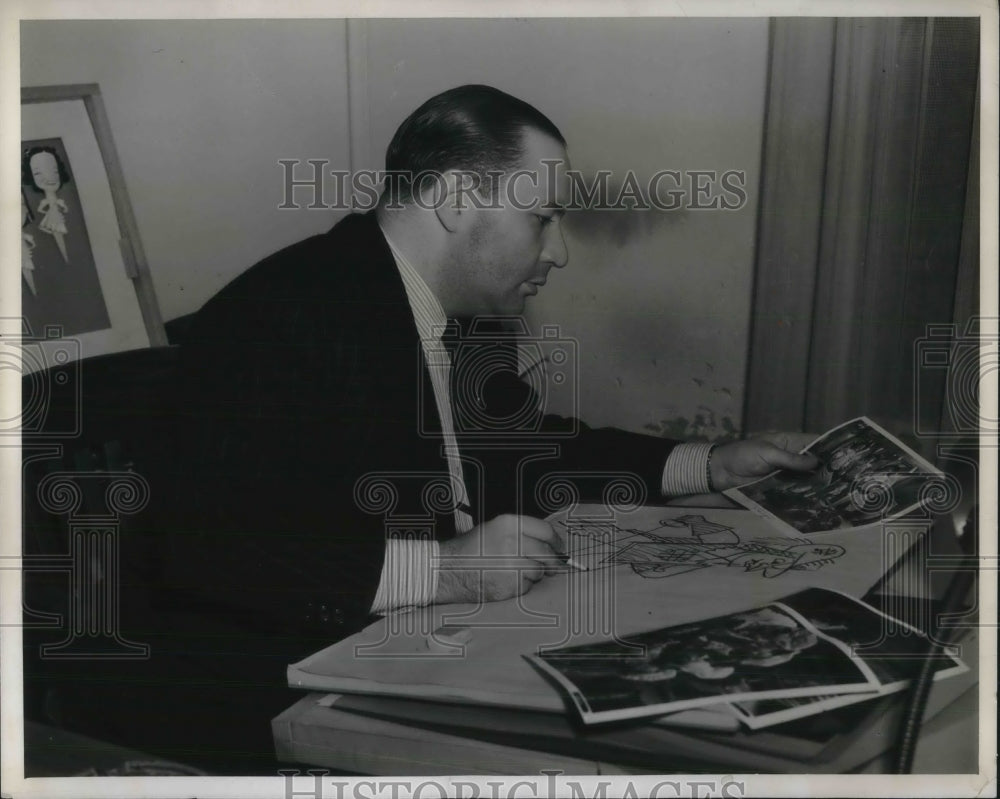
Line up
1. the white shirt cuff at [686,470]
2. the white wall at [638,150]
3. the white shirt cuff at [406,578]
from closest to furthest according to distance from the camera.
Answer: the white shirt cuff at [406,578] → the white wall at [638,150] → the white shirt cuff at [686,470]

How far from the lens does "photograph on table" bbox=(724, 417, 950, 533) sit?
5.12ft

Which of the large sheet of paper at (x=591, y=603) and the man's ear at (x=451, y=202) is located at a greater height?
the man's ear at (x=451, y=202)

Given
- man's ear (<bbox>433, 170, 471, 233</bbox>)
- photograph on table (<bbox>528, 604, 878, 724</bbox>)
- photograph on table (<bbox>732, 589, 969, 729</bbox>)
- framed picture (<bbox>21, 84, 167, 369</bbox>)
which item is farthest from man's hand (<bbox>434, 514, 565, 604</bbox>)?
framed picture (<bbox>21, 84, 167, 369</bbox>)

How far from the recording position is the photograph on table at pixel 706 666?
1.23 meters

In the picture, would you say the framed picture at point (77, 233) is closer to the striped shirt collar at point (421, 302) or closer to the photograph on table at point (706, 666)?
the striped shirt collar at point (421, 302)

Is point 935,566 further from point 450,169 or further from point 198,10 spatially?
point 198,10

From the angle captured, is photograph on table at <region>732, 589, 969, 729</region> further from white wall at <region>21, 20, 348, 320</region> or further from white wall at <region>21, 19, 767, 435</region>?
white wall at <region>21, 20, 348, 320</region>

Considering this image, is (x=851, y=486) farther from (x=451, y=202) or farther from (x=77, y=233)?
(x=77, y=233)

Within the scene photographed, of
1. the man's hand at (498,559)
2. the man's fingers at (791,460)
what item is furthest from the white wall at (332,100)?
the man's fingers at (791,460)

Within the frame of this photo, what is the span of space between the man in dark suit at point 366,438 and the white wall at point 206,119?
0.22ft

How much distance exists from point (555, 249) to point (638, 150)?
0.22 metres

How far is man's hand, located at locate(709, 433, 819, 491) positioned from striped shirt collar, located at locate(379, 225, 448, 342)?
544 mm

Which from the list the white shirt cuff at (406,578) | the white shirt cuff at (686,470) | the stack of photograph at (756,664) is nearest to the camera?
the stack of photograph at (756,664)

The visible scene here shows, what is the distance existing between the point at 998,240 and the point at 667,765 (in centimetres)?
102
